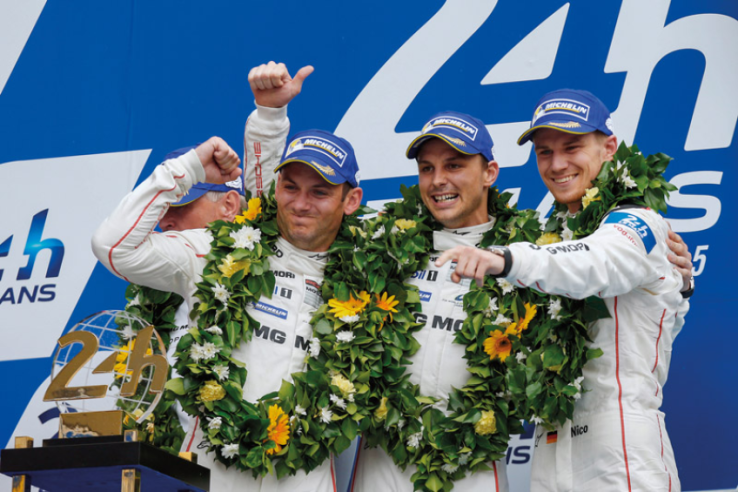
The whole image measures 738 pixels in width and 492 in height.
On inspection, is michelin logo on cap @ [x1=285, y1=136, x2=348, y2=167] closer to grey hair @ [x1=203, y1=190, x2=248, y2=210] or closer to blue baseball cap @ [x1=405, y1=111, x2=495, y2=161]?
blue baseball cap @ [x1=405, y1=111, x2=495, y2=161]

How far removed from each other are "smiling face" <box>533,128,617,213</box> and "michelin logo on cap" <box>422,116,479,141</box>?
11.1 inches

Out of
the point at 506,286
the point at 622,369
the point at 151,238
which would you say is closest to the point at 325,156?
the point at 151,238

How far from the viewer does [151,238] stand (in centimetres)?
326

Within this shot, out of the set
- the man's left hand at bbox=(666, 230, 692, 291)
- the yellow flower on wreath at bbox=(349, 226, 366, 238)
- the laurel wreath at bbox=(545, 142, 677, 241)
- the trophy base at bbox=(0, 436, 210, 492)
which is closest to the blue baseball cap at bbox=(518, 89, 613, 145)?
the laurel wreath at bbox=(545, 142, 677, 241)

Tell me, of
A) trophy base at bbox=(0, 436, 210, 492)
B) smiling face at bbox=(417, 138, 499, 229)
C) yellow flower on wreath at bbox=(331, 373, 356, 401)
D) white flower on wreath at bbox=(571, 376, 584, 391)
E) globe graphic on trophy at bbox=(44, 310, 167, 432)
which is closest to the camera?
trophy base at bbox=(0, 436, 210, 492)

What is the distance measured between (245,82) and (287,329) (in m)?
1.90

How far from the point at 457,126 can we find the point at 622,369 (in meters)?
1.11

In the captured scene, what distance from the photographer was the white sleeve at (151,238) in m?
3.09

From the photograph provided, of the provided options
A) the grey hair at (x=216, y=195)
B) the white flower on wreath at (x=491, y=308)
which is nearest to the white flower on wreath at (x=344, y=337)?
the white flower on wreath at (x=491, y=308)

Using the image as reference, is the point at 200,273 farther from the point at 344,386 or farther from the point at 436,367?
the point at 436,367

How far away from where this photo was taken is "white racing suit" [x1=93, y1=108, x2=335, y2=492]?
3105 millimetres

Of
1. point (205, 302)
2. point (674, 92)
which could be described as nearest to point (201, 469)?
point (205, 302)

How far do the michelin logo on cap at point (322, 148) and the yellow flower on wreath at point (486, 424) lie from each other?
1.05 m

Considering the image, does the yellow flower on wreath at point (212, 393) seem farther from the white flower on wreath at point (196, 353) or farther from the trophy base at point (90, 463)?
the trophy base at point (90, 463)
